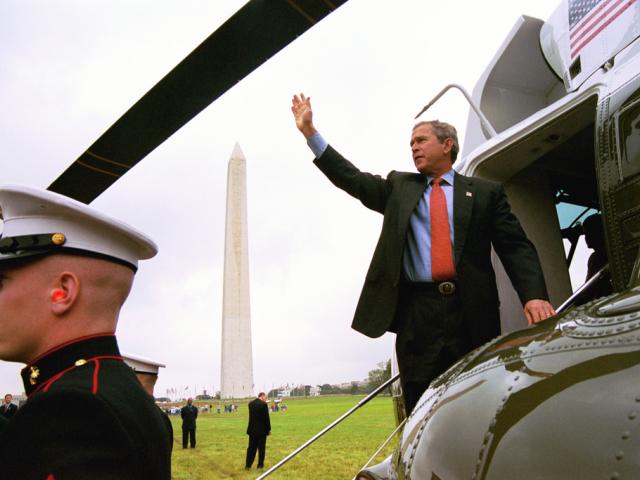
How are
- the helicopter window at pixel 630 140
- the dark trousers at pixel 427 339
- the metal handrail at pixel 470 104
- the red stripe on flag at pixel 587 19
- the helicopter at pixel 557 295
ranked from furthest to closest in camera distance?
the metal handrail at pixel 470 104 → the red stripe on flag at pixel 587 19 → the dark trousers at pixel 427 339 → the helicopter window at pixel 630 140 → the helicopter at pixel 557 295

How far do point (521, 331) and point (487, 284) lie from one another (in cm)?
103

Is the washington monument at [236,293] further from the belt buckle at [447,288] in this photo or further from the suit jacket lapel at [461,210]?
the belt buckle at [447,288]

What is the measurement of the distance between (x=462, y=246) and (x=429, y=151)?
50 cm

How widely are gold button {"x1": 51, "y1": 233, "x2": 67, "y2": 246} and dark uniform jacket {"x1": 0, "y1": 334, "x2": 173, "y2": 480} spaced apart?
249mm

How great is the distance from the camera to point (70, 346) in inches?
50.6

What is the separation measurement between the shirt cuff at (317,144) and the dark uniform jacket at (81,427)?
1.56m

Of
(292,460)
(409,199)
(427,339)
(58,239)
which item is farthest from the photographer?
(292,460)

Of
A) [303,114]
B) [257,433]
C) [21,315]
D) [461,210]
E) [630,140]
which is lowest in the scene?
[257,433]

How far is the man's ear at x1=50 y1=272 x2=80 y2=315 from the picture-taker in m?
1.28

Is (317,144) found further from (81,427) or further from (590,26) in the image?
(81,427)

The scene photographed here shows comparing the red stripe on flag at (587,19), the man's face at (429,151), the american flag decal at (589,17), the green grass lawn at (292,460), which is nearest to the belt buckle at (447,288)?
the man's face at (429,151)

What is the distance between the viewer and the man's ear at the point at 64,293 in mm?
1280

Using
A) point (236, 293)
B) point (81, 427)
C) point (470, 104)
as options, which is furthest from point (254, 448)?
point (236, 293)

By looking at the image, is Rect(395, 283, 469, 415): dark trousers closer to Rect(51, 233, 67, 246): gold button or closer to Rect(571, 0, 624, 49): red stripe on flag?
Rect(51, 233, 67, 246): gold button
